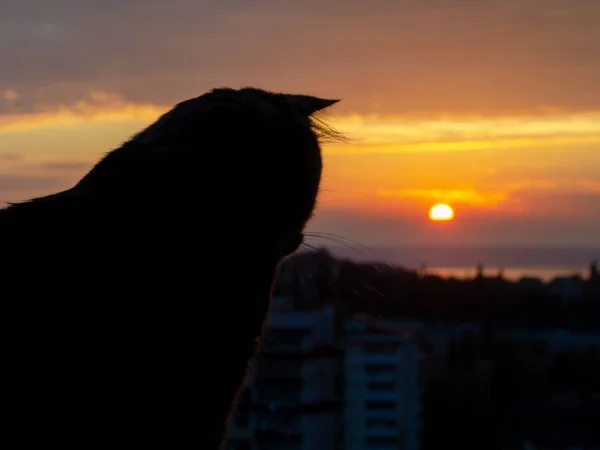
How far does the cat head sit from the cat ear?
0.02 m

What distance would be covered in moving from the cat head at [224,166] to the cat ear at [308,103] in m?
0.02

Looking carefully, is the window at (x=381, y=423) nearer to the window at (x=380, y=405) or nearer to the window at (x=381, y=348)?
the window at (x=380, y=405)

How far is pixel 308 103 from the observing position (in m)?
0.65

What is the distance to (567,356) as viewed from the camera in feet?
48.5

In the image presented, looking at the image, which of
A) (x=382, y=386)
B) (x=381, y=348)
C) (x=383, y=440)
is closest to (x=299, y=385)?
(x=382, y=386)

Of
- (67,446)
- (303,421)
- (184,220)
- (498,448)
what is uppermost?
(184,220)

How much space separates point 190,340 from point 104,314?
0.06 metres

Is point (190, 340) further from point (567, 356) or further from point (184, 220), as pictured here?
point (567, 356)

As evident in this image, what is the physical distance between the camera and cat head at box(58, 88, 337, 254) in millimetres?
563

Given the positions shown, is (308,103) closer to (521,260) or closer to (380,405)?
(380,405)

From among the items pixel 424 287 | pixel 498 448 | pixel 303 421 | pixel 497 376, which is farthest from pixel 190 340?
pixel 424 287

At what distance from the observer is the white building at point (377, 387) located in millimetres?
8969

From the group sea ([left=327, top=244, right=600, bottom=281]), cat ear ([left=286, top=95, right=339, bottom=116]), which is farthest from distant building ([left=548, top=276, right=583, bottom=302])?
cat ear ([left=286, top=95, right=339, bottom=116])

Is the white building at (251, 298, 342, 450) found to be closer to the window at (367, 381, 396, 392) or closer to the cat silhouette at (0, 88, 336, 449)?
the window at (367, 381, 396, 392)
